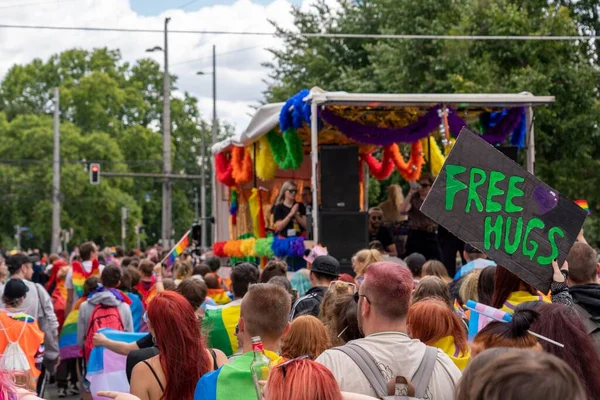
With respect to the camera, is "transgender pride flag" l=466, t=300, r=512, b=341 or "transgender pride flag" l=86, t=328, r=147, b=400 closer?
"transgender pride flag" l=466, t=300, r=512, b=341

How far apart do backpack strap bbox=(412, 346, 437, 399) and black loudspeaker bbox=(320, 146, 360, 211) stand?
1048cm

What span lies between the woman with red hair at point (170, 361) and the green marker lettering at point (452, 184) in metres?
1.38

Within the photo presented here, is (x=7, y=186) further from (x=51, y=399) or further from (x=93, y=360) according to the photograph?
(x=93, y=360)

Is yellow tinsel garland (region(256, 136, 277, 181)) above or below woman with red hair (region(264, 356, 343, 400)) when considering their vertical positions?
above

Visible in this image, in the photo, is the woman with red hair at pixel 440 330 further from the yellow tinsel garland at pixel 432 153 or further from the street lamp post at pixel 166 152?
the street lamp post at pixel 166 152

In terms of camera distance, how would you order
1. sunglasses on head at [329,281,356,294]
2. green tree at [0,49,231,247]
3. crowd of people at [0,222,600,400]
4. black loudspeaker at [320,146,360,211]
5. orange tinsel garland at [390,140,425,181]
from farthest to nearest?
green tree at [0,49,231,247] → orange tinsel garland at [390,140,425,181] → black loudspeaker at [320,146,360,211] → sunglasses on head at [329,281,356,294] → crowd of people at [0,222,600,400]

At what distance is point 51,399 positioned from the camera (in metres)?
12.9

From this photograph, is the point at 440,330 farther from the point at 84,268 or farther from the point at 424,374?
the point at 84,268

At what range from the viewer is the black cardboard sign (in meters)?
5.30

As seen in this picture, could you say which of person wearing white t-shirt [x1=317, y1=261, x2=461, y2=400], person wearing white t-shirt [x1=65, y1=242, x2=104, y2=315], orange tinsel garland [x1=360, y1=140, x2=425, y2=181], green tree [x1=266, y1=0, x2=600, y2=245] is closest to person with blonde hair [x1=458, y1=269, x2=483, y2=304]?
person wearing white t-shirt [x1=317, y1=261, x2=461, y2=400]

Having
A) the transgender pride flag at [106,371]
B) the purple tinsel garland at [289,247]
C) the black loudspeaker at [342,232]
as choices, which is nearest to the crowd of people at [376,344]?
the transgender pride flag at [106,371]

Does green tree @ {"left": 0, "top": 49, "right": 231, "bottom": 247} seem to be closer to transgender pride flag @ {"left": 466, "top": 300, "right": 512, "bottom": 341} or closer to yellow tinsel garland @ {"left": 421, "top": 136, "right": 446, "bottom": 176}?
yellow tinsel garland @ {"left": 421, "top": 136, "right": 446, "bottom": 176}

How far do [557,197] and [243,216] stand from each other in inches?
562

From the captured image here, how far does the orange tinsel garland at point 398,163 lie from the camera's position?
17.6m
